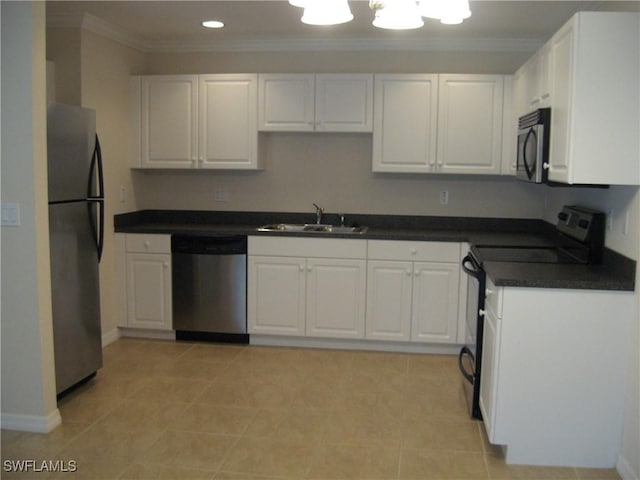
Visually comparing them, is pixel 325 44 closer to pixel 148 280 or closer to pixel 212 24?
pixel 212 24

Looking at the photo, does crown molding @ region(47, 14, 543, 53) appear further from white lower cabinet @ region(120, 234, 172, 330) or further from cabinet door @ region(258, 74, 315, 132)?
white lower cabinet @ region(120, 234, 172, 330)

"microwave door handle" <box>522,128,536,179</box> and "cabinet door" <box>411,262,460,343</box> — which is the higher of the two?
"microwave door handle" <box>522,128,536,179</box>

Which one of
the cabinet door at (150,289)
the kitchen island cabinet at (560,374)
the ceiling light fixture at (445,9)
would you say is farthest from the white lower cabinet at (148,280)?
the ceiling light fixture at (445,9)

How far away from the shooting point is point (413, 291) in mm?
4582

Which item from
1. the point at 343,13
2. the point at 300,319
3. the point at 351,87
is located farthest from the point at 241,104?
the point at 343,13

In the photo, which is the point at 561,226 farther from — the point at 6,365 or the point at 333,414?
the point at 6,365

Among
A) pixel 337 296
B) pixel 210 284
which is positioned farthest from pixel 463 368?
pixel 210 284

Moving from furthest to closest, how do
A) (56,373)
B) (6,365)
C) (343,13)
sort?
(56,373) → (6,365) → (343,13)

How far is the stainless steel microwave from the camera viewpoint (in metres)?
3.32

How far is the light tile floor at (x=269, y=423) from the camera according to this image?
2.93 metres

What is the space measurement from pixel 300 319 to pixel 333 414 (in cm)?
126

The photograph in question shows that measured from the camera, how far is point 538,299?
113 inches

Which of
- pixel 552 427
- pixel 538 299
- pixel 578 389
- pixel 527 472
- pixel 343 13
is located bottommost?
pixel 527 472

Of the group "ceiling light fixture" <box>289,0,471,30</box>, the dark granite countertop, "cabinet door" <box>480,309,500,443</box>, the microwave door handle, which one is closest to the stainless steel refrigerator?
the dark granite countertop
